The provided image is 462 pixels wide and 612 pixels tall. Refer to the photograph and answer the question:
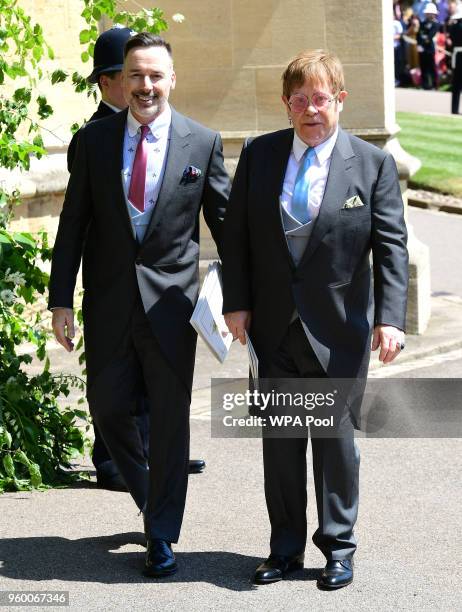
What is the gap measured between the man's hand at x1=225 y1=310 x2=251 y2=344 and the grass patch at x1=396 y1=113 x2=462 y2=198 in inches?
486

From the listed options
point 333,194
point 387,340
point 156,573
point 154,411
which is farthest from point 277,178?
point 156,573

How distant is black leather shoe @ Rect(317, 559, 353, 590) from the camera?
4828 mm

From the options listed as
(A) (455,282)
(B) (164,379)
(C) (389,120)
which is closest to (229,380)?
(C) (389,120)

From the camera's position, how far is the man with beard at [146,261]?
16.6 ft

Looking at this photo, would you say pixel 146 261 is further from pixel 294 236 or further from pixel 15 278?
pixel 15 278

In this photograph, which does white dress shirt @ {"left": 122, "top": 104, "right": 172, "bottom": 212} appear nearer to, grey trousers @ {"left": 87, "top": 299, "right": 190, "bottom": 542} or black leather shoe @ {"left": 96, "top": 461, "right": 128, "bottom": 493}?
grey trousers @ {"left": 87, "top": 299, "right": 190, "bottom": 542}

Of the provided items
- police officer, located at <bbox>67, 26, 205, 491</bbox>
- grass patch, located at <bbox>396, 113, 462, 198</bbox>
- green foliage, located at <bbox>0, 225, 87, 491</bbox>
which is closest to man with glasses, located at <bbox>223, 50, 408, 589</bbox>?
police officer, located at <bbox>67, 26, 205, 491</bbox>

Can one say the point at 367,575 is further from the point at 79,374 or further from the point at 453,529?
the point at 79,374

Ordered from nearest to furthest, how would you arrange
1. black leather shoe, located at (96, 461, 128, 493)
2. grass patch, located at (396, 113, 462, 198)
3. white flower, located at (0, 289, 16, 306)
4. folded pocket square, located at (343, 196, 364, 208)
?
folded pocket square, located at (343, 196, 364, 208), white flower, located at (0, 289, 16, 306), black leather shoe, located at (96, 461, 128, 493), grass patch, located at (396, 113, 462, 198)

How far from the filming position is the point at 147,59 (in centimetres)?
499

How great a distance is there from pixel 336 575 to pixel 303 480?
1.19 ft

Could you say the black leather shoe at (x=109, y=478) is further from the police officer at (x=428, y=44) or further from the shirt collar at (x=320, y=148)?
the police officer at (x=428, y=44)

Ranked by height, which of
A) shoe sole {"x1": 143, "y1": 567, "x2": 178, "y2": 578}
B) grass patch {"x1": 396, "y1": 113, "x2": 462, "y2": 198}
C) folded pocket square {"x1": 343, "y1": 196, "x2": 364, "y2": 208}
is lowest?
grass patch {"x1": 396, "y1": 113, "x2": 462, "y2": 198}

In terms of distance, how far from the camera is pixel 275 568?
4.92 meters
